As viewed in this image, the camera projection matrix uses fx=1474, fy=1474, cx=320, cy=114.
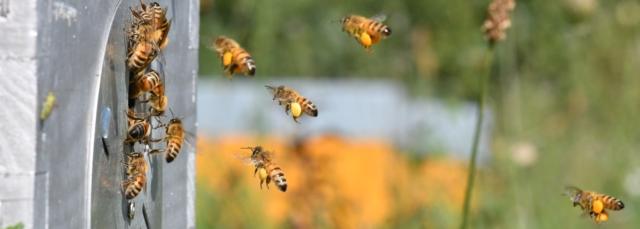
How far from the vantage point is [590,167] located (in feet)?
19.5

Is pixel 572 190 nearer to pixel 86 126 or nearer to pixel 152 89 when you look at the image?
pixel 152 89

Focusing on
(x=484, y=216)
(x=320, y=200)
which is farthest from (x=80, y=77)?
(x=484, y=216)

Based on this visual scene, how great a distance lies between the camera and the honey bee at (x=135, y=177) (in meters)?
2.41

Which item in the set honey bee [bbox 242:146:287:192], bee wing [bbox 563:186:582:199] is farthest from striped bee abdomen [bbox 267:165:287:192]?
bee wing [bbox 563:186:582:199]

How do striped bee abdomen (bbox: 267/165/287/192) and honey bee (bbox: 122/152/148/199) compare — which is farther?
striped bee abdomen (bbox: 267/165/287/192)

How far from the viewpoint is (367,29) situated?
3.31 m

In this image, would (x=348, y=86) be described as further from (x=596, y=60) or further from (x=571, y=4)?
(x=571, y=4)

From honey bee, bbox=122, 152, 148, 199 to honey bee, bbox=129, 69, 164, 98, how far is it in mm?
116

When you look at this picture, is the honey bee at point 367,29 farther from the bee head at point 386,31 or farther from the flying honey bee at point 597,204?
the flying honey bee at point 597,204

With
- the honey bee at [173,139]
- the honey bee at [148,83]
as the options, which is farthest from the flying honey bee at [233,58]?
the honey bee at [148,83]

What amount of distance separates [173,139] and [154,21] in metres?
0.25

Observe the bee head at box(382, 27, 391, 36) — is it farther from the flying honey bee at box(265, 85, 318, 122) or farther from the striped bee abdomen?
the striped bee abdomen

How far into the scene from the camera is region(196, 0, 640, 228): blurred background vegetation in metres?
5.00

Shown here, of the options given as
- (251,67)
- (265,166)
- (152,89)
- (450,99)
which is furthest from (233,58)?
(450,99)
